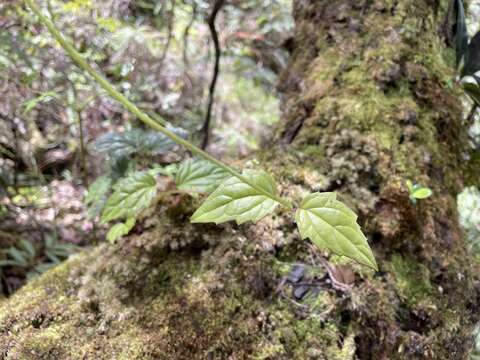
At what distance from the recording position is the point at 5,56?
6.31ft

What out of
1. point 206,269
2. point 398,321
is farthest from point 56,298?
point 398,321

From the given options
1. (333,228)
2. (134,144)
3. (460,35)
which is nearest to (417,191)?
(333,228)

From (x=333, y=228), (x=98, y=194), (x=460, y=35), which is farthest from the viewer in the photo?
(x=460, y=35)

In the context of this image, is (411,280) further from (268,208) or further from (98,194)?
(98,194)

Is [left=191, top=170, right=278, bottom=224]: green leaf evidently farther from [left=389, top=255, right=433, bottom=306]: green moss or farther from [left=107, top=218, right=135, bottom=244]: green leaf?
[left=389, top=255, right=433, bottom=306]: green moss

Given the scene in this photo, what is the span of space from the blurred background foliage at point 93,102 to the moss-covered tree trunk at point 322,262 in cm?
60

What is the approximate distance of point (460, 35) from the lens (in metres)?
1.73

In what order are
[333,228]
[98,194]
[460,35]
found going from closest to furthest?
[333,228] < [98,194] < [460,35]

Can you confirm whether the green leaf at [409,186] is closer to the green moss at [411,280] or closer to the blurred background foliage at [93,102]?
the green moss at [411,280]

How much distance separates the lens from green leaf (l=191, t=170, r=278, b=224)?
0.87 metres

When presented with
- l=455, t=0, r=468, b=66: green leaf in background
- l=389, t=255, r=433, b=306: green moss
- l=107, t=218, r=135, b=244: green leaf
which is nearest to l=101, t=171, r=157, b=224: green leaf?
l=107, t=218, r=135, b=244: green leaf

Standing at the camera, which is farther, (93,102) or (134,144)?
(93,102)

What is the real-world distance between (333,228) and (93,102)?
2.38 meters

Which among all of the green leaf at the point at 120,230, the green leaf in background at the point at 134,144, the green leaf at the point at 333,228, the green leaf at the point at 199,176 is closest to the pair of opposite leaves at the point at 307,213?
the green leaf at the point at 333,228
